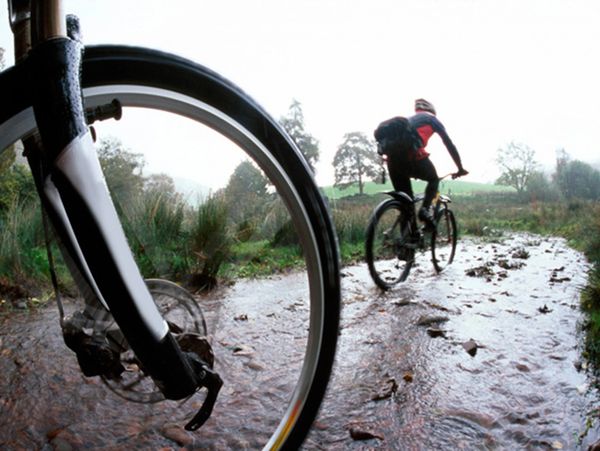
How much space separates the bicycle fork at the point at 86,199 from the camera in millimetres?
625

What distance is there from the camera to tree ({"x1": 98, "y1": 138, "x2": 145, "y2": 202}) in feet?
6.47

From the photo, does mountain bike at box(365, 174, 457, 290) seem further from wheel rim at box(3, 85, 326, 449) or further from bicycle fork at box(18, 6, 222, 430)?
bicycle fork at box(18, 6, 222, 430)

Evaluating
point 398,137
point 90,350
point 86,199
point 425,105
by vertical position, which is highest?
point 425,105

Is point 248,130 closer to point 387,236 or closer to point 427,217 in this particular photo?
point 387,236

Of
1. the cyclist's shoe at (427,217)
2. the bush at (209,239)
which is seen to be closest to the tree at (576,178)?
the cyclist's shoe at (427,217)

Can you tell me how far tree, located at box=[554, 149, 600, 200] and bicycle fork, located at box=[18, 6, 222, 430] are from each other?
540 inches

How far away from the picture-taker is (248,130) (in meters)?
0.85

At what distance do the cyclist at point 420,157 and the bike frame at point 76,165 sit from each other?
11.9 feet

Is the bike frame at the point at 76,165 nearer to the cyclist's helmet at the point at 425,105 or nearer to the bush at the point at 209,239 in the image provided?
the bush at the point at 209,239

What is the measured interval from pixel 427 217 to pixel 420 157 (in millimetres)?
703

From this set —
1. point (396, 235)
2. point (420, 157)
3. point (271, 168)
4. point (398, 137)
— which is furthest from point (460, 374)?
point (420, 157)

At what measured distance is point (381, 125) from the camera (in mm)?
3994

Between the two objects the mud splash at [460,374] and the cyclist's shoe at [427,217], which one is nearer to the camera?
the mud splash at [460,374]

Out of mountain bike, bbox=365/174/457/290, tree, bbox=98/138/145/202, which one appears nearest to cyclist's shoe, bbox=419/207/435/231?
mountain bike, bbox=365/174/457/290
